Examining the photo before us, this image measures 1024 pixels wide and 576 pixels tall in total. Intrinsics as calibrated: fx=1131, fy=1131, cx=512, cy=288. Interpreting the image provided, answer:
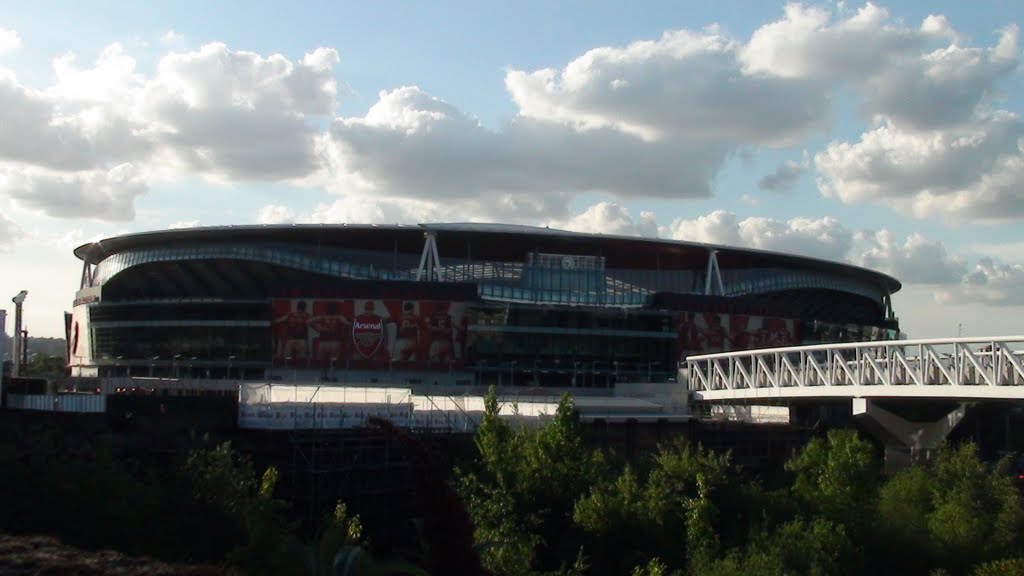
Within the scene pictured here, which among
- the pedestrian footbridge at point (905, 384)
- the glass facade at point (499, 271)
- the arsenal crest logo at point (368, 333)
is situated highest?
the glass facade at point (499, 271)

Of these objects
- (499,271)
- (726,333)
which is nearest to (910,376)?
(726,333)

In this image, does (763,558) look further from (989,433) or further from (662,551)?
(989,433)

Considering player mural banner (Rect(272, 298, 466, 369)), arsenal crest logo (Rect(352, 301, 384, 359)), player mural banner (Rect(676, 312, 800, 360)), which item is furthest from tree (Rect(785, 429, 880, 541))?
arsenal crest logo (Rect(352, 301, 384, 359))

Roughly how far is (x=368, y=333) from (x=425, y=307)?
499 centimetres

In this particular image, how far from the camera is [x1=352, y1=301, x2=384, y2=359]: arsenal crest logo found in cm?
9019

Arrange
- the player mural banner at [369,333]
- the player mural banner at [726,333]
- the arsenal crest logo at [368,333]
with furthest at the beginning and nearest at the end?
1. the player mural banner at [726,333]
2. the player mural banner at [369,333]
3. the arsenal crest logo at [368,333]

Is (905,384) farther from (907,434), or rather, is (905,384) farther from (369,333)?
(369,333)

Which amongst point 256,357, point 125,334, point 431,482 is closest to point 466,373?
point 256,357

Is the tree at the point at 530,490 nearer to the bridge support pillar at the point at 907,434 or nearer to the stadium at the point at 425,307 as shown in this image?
the bridge support pillar at the point at 907,434

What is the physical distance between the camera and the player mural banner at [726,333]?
95.9 metres

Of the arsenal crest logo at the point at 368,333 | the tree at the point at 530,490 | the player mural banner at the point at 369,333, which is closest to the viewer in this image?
the tree at the point at 530,490

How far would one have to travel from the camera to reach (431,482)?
18547 millimetres

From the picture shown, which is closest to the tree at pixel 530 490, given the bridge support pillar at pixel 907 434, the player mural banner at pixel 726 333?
the bridge support pillar at pixel 907 434

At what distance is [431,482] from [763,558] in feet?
53.1
